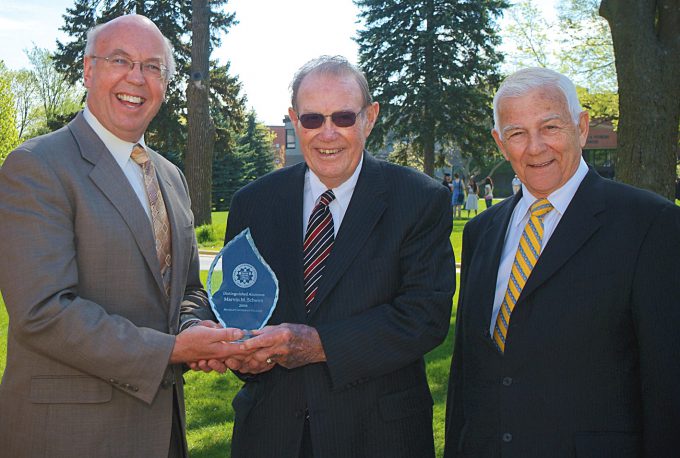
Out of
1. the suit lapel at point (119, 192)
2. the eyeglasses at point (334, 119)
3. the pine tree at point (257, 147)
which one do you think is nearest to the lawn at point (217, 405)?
the suit lapel at point (119, 192)

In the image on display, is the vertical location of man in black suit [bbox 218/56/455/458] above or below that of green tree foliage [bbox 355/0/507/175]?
below

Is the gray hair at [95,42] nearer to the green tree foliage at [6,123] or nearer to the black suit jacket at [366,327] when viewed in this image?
the black suit jacket at [366,327]

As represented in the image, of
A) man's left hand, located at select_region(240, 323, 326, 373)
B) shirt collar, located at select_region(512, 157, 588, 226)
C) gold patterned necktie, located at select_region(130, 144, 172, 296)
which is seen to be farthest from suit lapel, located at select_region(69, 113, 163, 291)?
shirt collar, located at select_region(512, 157, 588, 226)

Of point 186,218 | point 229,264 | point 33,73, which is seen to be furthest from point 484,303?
point 33,73

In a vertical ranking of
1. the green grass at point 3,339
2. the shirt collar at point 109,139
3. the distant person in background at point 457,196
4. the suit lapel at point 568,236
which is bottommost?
the green grass at point 3,339

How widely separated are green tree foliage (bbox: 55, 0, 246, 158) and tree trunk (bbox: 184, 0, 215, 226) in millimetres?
8101

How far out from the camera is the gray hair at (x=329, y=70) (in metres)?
3.17

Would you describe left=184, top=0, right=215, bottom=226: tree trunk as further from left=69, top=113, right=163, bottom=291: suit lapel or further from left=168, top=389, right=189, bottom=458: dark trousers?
left=69, top=113, right=163, bottom=291: suit lapel

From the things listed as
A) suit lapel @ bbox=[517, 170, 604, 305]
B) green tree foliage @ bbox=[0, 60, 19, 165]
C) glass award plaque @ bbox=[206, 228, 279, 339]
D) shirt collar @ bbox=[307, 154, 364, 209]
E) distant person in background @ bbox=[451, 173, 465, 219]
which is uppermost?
green tree foliage @ bbox=[0, 60, 19, 165]

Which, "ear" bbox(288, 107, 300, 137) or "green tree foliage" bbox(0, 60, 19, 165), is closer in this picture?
"ear" bbox(288, 107, 300, 137)

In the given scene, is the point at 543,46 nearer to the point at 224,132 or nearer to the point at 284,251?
the point at 224,132

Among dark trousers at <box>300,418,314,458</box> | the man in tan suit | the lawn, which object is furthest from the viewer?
the lawn

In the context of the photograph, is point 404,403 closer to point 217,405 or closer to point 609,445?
point 609,445

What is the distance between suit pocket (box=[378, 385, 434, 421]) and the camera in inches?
119
